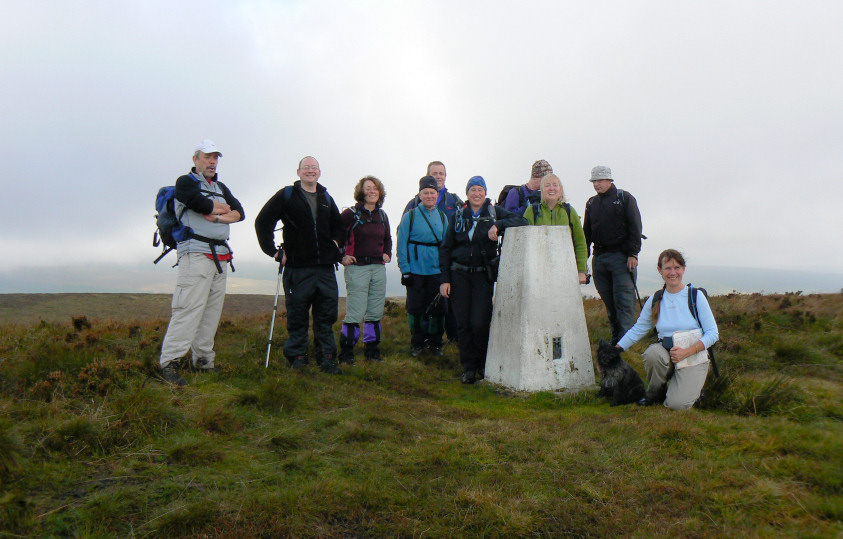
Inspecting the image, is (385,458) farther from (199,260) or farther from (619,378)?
(199,260)

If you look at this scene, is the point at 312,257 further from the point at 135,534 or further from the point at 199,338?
the point at 135,534

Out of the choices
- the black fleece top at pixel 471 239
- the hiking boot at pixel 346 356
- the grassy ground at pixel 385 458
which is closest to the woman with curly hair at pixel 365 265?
the hiking boot at pixel 346 356

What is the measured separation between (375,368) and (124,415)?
355 centimetres

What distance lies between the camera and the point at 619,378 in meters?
5.72

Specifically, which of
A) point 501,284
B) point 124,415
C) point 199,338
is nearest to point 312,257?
point 199,338

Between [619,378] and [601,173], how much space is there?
308 centimetres

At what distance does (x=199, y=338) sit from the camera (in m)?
6.20

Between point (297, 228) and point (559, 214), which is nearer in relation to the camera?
point (297, 228)

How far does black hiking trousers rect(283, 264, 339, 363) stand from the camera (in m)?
6.84

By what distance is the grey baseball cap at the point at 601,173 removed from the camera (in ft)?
24.2

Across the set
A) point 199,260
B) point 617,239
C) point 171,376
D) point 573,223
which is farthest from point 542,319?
point 171,376

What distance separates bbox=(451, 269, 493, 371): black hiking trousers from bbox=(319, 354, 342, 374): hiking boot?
5.67 feet

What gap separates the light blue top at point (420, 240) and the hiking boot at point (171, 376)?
3.53m

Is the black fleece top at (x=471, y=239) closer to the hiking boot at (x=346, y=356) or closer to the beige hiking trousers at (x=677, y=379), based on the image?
the hiking boot at (x=346, y=356)
